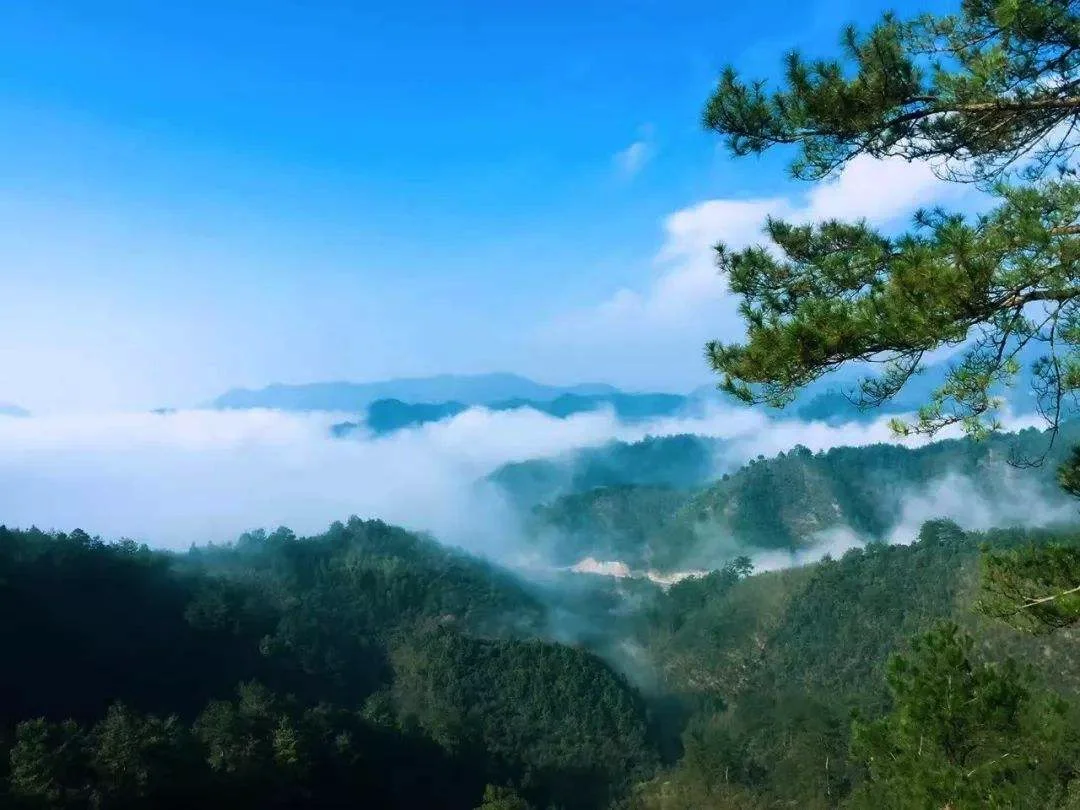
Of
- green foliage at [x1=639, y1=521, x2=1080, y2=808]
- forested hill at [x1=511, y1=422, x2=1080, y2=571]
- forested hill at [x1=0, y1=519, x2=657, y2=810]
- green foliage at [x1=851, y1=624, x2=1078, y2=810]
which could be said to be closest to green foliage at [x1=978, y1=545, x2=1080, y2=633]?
green foliage at [x1=851, y1=624, x2=1078, y2=810]

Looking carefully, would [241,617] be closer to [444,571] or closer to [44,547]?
[44,547]

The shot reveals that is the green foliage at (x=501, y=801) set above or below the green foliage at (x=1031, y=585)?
below

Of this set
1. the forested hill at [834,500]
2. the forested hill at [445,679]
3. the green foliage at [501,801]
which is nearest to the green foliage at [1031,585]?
the forested hill at [445,679]

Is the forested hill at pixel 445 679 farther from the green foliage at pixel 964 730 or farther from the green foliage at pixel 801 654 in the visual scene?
the green foliage at pixel 801 654

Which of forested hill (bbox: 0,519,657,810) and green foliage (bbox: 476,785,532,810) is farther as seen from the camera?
green foliage (bbox: 476,785,532,810)

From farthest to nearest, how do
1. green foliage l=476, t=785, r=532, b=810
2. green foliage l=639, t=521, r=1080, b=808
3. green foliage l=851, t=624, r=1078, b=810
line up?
green foliage l=639, t=521, r=1080, b=808 < green foliage l=476, t=785, r=532, b=810 < green foliage l=851, t=624, r=1078, b=810

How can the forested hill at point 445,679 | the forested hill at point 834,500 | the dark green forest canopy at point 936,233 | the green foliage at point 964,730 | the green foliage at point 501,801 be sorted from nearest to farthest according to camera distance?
1. the dark green forest canopy at point 936,233
2. the green foliage at point 964,730
3. the forested hill at point 445,679
4. the green foliage at point 501,801
5. the forested hill at point 834,500

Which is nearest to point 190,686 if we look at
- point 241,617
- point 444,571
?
point 241,617

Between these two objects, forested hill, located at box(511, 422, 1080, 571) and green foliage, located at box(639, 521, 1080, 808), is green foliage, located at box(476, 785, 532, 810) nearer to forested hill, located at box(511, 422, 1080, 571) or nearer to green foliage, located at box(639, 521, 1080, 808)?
green foliage, located at box(639, 521, 1080, 808)

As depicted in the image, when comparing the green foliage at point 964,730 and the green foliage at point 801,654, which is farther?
the green foliage at point 801,654

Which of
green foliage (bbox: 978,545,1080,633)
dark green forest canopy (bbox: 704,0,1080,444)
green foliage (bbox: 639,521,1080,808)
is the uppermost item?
dark green forest canopy (bbox: 704,0,1080,444)

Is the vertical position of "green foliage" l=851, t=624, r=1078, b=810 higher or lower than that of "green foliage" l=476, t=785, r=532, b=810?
higher
